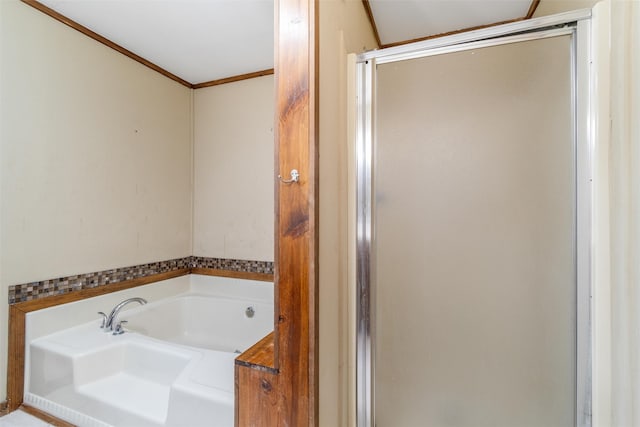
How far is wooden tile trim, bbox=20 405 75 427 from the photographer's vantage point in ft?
4.99

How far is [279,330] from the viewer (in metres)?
1.06

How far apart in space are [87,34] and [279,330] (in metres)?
2.24

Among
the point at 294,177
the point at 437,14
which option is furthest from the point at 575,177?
the point at 437,14

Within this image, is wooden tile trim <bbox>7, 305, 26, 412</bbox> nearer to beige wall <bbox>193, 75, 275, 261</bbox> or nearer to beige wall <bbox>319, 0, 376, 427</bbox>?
beige wall <bbox>193, 75, 275, 261</bbox>

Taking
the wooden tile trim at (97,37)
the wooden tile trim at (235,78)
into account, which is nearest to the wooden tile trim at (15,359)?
the wooden tile trim at (97,37)

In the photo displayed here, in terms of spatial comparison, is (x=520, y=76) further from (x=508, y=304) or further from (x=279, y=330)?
(x=279, y=330)

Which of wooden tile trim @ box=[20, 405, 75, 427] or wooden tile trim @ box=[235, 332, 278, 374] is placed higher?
wooden tile trim @ box=[235, 332, 278, 374]

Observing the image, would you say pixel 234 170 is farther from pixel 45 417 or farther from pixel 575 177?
pixel 575 177

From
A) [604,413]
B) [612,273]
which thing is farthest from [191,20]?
[604,413]

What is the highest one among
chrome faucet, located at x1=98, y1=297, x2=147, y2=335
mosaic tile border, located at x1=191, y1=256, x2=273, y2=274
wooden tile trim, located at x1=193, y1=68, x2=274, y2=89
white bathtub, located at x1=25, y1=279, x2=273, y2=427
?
wooden tile trim, located at x1=193, y1=68, x2=274, y2=89

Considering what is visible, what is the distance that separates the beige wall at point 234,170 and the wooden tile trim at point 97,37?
34 centimetres

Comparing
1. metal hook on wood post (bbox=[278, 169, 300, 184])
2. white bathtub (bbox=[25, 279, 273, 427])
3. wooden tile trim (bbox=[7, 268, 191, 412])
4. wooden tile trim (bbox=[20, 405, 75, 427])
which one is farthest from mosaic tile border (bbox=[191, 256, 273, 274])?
metal hook on wood post (bbox=[278, 169, 300, 184])

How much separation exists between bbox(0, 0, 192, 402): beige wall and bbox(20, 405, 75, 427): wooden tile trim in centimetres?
16

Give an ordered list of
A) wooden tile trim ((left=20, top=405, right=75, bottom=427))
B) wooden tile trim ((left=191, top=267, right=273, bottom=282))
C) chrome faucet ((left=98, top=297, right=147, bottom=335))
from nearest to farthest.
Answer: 1. wooden tile trim ((left=20, top=405, right=75, bottom=427))
2. chrome faucet ((left=98, top=297, right=147, bottom=335))
3. wooden tile trim ((left=191, top=267, right=273, bottom=282))
